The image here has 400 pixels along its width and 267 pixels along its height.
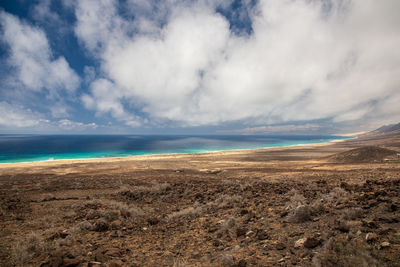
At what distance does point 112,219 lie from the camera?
822 cm

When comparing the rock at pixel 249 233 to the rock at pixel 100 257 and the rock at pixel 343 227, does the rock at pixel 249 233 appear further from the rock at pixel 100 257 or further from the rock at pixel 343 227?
the rock at pixel 100 257

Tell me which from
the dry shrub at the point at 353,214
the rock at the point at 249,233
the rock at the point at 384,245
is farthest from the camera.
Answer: the rock at the point at 249,233

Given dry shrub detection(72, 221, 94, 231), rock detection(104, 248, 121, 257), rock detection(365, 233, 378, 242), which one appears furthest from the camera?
dry shrub detection(72, 221, 94, 231)

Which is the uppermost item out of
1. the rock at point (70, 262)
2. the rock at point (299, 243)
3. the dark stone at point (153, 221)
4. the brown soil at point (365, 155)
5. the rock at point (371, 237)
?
the rock at point (371, 237)

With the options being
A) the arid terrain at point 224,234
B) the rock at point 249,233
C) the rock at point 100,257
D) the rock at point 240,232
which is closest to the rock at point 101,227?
the arid terrain at point 224,234

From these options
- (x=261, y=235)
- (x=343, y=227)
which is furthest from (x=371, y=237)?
(x=261, y=235)

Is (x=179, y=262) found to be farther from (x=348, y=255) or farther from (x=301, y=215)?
(x=301, y=215)

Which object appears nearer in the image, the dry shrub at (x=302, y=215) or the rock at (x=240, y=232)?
the rock at (x=240, y=232)

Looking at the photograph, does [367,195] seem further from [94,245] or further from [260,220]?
[94,245]

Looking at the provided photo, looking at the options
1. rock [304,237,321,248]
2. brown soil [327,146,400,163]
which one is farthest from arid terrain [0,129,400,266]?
brown soil [327,146,400,163]

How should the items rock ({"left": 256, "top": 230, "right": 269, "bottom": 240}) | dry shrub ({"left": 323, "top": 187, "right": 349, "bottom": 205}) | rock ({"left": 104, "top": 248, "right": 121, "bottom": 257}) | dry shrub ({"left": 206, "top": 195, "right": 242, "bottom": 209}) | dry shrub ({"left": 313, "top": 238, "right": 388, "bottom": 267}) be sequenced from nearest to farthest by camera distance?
1. dry shrub ({"left": 313, "top": 238, "right": 388, "bottom": 267})
2. rock ({"left": 104, "top": 248, "right": 121, "bottom": 257})
3. rock ({"left": 256, "top": 230, "right": 269, "bottom": 240})
4. dry shrub ({"left": 323, "top": 187, "right": 349, "bottom": 205})
5. dry shrub ({"left": 206, "top": 195, "right": 242, "bottom": 209})

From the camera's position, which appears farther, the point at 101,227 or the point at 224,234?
the point at 101,227

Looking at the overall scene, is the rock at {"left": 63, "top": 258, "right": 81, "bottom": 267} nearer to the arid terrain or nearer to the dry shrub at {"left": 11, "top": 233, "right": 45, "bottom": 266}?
the arid terrain

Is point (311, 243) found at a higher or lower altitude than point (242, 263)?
higher
